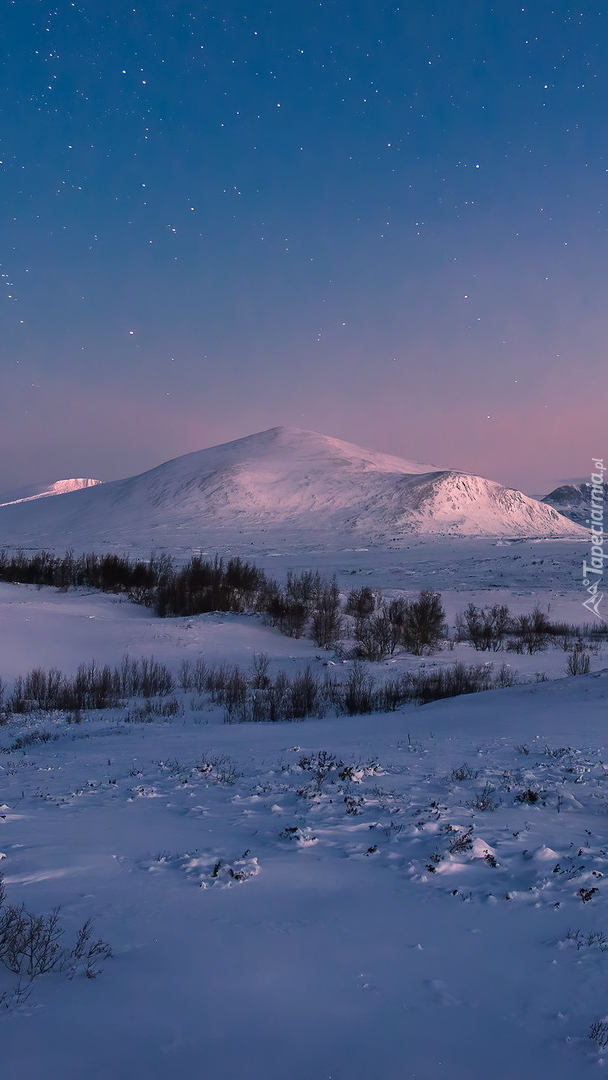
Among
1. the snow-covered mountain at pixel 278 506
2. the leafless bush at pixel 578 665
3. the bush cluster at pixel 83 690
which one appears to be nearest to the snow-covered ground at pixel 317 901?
the bush cluster at pixel 83 690

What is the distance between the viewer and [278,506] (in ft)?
317

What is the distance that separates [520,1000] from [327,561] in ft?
169

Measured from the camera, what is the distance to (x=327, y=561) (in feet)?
178

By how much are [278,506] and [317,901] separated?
3664 inches

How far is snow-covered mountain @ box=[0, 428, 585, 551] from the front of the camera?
80875mm

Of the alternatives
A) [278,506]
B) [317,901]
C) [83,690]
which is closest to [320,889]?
[317,901]

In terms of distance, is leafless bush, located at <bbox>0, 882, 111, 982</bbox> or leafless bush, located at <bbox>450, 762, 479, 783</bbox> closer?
leafless bush, located at <bbox>0, 882, 111, 982</bbox>

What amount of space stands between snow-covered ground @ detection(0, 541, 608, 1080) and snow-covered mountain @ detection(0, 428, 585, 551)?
2340 inches

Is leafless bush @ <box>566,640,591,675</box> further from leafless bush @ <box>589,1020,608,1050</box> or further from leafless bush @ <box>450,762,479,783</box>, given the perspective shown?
leafless bush @ <box>589,1020,608,1050</box>

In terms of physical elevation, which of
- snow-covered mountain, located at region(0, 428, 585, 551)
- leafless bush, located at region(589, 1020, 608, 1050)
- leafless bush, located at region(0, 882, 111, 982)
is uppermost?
snow-covered mountain, located at region(0, 428, 585, 551)

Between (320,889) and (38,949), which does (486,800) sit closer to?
(320,889)

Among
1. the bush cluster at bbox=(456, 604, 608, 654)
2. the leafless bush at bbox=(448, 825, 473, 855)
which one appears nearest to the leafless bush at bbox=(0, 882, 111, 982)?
the leafless bush at bbox=(448, 825, 473, 855)

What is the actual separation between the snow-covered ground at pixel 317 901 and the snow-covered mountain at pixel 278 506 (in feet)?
195

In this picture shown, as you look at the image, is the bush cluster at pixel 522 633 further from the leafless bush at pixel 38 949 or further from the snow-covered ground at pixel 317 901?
the leafless bush at pixel 38 949
